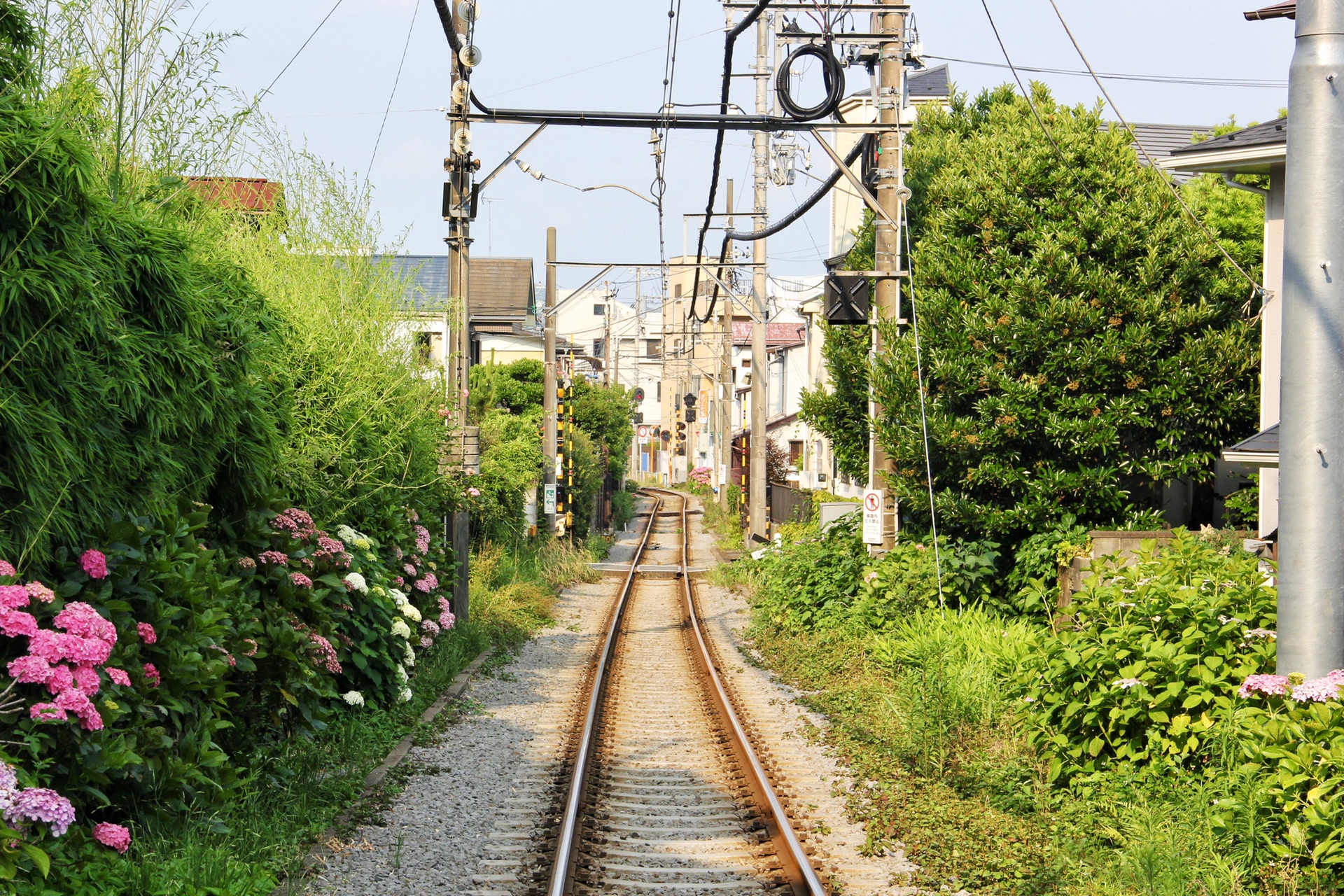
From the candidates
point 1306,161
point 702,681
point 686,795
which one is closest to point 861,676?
point 702,681

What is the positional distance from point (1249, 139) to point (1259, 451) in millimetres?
3766

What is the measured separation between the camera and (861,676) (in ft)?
40.2

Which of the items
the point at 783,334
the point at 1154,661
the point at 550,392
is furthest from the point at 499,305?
the point at 1154,661

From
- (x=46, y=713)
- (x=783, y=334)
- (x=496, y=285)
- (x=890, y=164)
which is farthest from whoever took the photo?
(x=783, y=334)

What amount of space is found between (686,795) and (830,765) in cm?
144

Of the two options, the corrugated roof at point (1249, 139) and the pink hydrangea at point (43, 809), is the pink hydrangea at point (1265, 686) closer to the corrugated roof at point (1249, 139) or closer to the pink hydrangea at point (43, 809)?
the pink hydrangea at point (43, 809)

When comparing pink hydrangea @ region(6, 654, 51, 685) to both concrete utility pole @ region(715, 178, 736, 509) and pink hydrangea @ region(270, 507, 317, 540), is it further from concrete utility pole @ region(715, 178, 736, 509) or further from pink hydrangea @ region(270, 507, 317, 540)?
concrete utility pole @ region(715, 178, 736, 509)

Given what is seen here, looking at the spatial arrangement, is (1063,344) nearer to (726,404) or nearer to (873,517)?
(873,517)

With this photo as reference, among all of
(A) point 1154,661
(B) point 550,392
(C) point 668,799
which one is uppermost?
(B) point 550,392

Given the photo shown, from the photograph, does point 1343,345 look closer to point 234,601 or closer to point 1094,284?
point 234,601

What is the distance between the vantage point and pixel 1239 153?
1200 centimetres

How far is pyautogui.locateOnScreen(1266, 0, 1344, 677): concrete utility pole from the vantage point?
5805 millimetres

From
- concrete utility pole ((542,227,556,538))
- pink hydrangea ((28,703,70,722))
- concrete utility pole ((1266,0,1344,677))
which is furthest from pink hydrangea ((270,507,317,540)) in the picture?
concrete utility pole ((542,227,556,538))

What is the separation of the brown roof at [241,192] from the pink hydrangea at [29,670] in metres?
4.30
